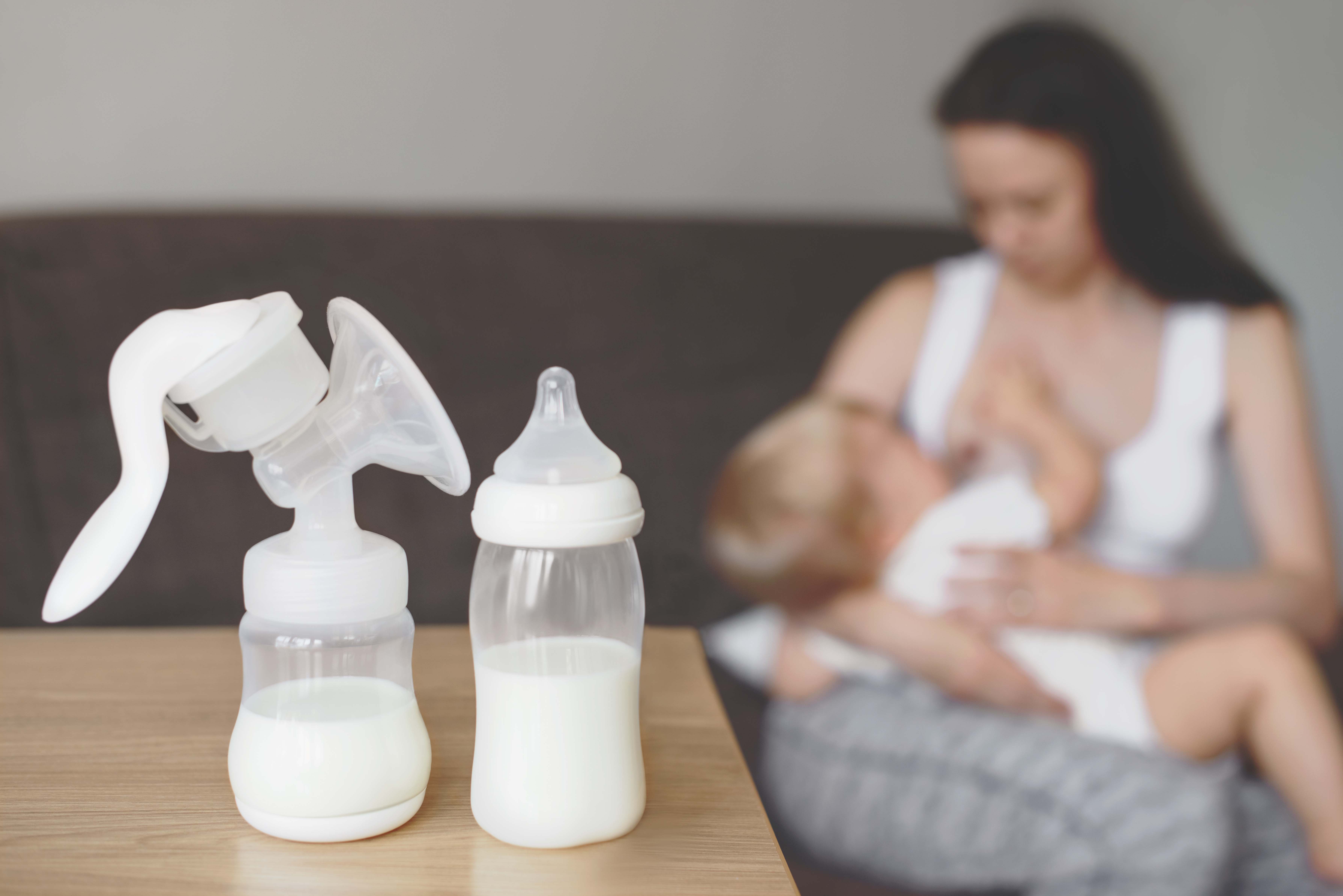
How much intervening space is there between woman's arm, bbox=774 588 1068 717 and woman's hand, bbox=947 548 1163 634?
0.03 m

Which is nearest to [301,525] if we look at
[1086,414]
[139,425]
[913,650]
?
[139,425]

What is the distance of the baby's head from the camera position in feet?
4.09

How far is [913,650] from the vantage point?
1.29 m

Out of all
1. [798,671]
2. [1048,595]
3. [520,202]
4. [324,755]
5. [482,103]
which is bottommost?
[798,671]

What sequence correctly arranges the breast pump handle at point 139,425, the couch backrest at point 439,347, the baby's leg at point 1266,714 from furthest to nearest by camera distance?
the baby's leg at point 1266,714 < the couch backrest at point 439,347 < the breast pump handle at point 139,425

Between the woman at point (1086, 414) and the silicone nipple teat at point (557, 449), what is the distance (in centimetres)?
84

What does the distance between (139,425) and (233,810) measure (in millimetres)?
199

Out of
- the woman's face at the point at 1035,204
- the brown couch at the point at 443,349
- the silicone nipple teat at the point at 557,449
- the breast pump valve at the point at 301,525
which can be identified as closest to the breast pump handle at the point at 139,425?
the breast pump valve at the point at 301,525

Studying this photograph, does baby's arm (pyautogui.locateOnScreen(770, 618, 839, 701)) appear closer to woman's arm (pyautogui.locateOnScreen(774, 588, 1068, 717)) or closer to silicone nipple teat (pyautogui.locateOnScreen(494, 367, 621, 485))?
woman's arm (pyautogui.locateOnScreen(774, 588, 1068, 717))

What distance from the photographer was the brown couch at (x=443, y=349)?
1118 millimetres

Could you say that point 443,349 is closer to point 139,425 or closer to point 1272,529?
point 139,425

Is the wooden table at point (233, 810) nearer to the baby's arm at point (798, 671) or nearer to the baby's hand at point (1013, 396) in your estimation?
the baby's arm at point (798, 671)

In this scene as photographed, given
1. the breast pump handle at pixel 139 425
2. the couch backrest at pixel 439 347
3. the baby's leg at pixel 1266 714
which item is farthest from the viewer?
the baby's leg at pixel 1266 714

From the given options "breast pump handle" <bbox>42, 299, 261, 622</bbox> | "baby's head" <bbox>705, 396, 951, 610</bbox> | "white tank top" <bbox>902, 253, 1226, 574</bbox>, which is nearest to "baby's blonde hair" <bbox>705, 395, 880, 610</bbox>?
"baby's head" <bbox>705, 396, 951, 610</bbox>
